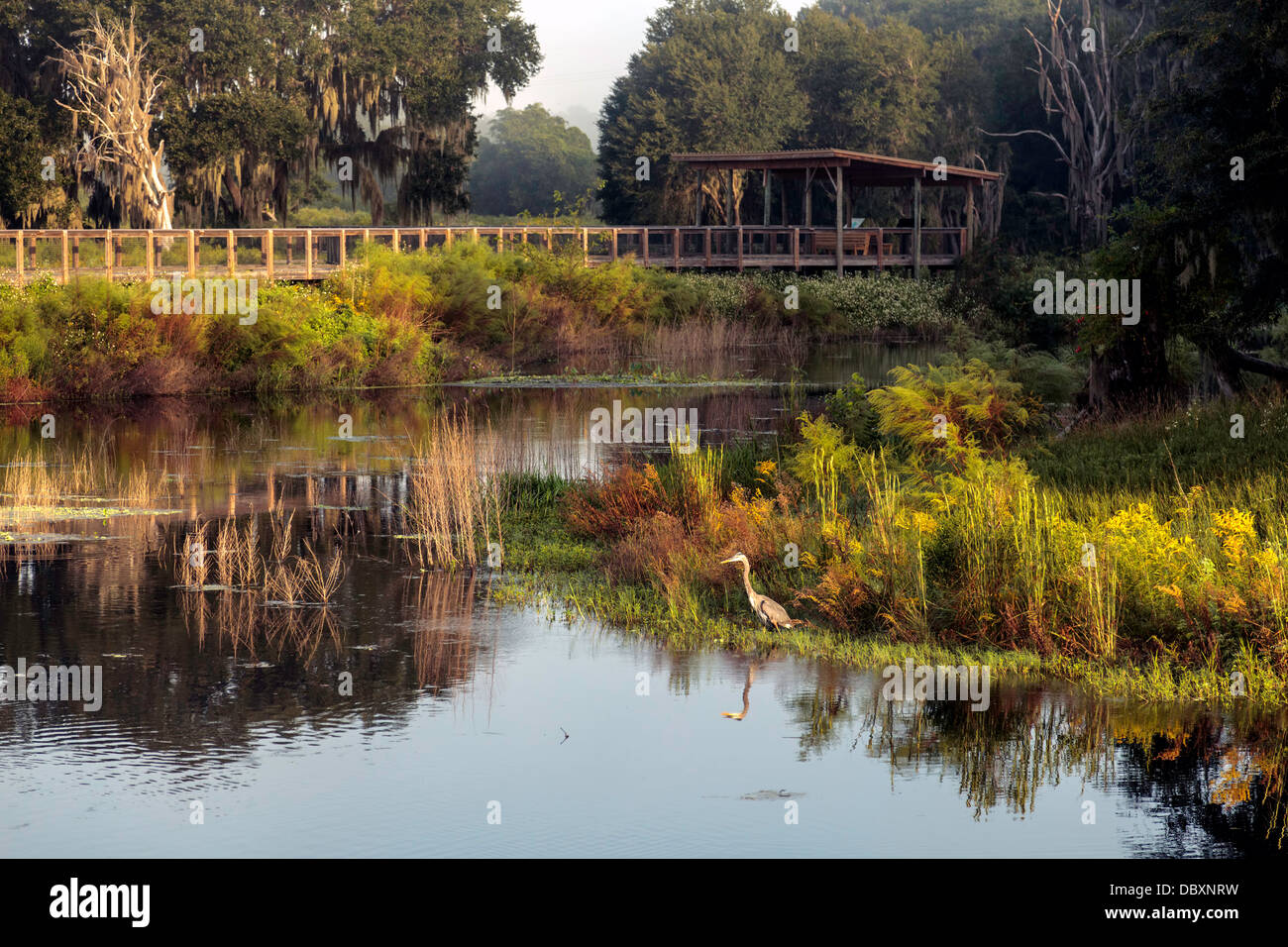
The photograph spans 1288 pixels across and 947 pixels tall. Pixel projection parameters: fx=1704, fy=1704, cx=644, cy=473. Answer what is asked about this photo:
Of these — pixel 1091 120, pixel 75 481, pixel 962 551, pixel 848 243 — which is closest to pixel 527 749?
pixel 962 551

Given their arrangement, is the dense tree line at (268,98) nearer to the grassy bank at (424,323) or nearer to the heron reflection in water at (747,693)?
the grassy bank at (424,323)

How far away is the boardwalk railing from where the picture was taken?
37.2 m

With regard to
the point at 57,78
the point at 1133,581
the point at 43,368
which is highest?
the point at 57,78

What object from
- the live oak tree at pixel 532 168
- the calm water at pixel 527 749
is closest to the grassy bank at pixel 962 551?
the calm water at pixel 527 749

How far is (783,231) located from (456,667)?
133ft

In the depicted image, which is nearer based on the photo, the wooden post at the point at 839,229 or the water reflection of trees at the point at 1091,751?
the water reflection of trees at the point at 1091,751

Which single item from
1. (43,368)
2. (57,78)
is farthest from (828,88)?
(43,368)

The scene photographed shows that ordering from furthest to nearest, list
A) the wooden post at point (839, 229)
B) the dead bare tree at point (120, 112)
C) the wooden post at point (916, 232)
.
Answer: the dead bare tree at point (120, 112)
the wooden post at point (916, 232)
the wooden post at point (839, 229)

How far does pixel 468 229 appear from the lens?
43562 millimetres

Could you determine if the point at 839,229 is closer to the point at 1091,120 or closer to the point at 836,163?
the point at 836,163

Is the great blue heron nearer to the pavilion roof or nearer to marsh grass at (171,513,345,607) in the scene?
marsh grass at (171,513,345,607)

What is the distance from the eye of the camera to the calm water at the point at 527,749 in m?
8.14

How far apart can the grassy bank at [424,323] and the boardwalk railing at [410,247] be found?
2.84 feet

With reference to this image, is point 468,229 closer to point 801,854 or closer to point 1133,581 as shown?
point 1133,581
